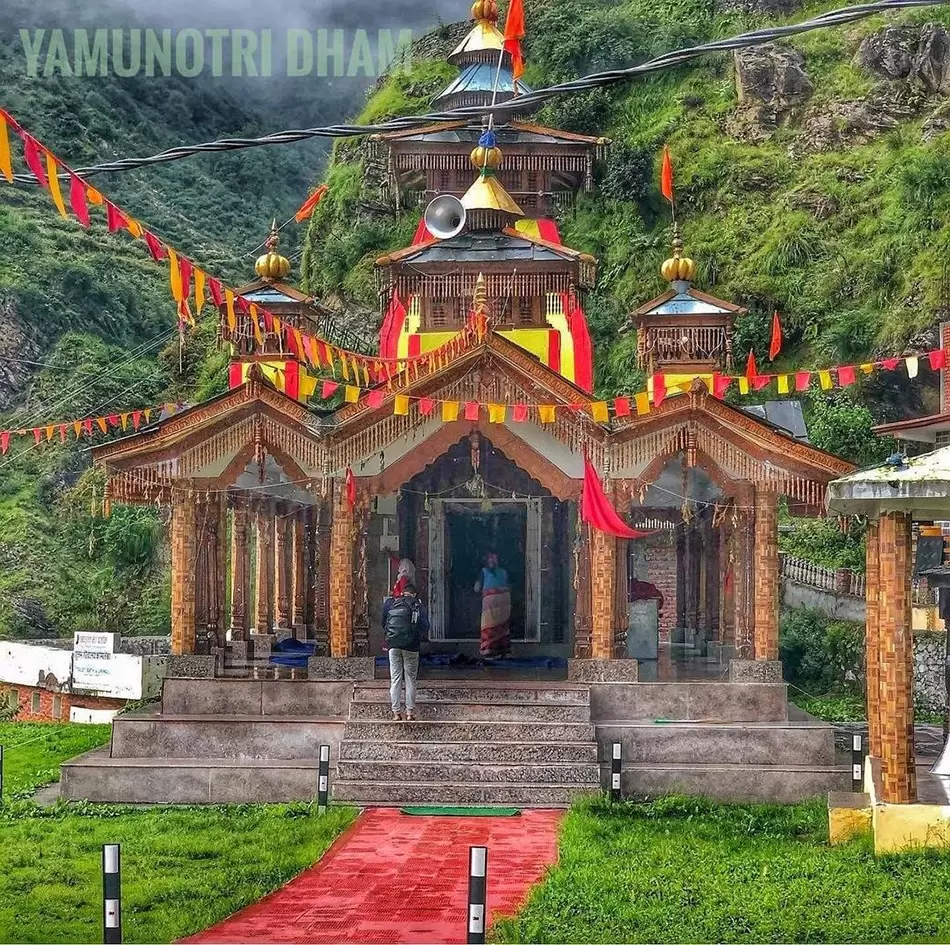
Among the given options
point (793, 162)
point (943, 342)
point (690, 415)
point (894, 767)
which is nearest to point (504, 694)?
point (690, 415)

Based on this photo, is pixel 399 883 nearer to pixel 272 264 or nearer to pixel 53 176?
pixel 53 176

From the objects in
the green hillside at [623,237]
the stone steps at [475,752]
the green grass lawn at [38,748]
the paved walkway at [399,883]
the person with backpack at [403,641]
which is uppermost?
the green hillside at [623,237]

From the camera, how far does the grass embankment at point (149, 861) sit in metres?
9.98

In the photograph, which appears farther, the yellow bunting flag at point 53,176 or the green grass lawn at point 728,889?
the yellow bunting flag at point 53,176

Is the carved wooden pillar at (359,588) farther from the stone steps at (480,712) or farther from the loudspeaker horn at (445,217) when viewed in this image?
the loudspeaker horn at (445,217)

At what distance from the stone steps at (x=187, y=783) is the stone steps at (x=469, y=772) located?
585 mm

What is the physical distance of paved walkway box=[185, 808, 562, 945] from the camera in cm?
985

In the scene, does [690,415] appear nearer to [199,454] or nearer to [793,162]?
[199,454]

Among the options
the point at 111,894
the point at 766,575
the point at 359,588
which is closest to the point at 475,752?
the point at 359,588

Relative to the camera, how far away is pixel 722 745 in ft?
54.1

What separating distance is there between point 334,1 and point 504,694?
57.2 m

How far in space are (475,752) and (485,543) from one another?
5503 mm

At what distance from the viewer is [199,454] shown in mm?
18016

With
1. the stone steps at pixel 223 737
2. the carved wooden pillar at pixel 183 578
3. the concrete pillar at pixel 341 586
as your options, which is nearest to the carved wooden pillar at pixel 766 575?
the concrete pillar at pixel 341 586
